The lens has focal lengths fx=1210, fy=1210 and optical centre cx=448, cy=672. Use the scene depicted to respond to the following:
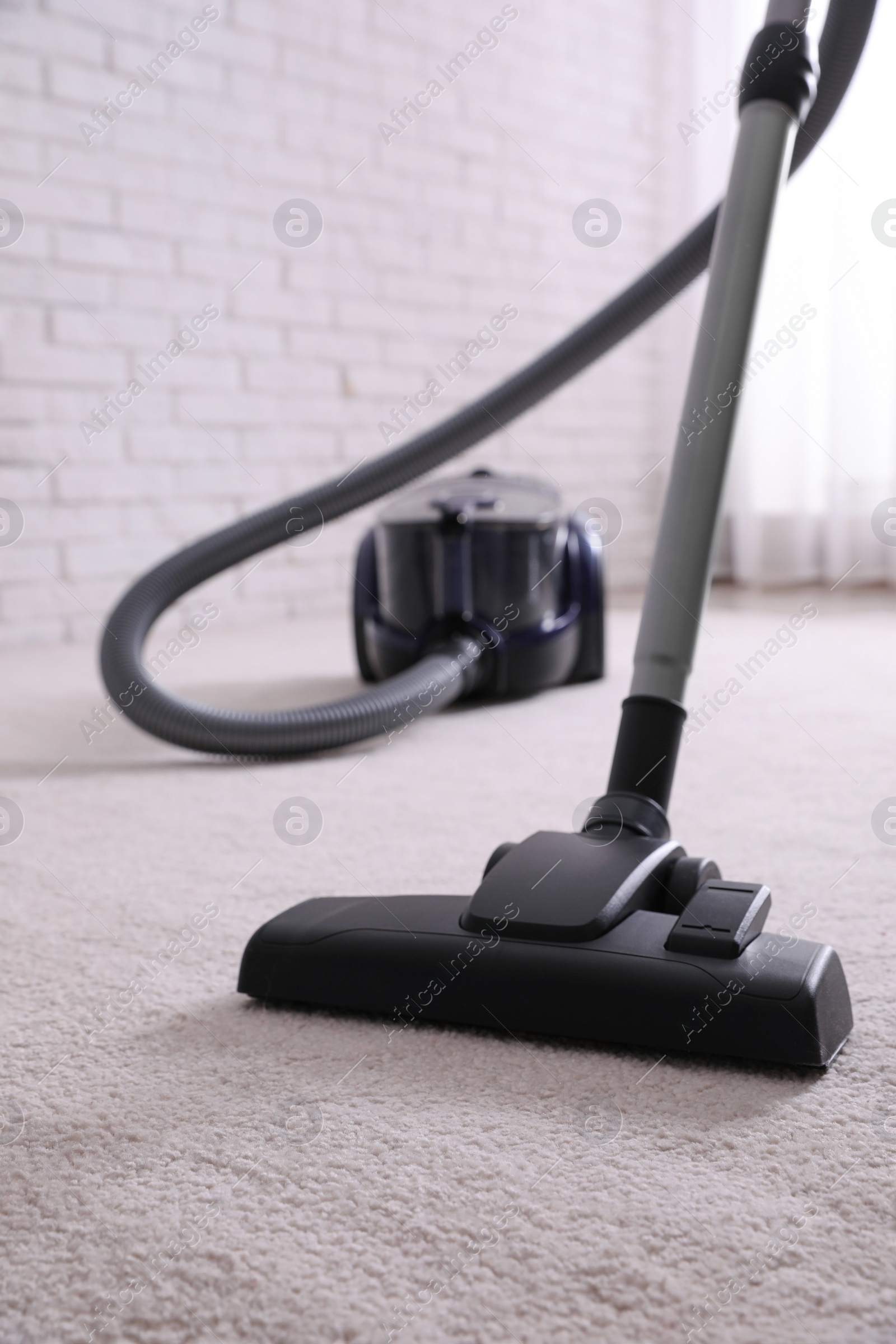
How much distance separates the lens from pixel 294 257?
2756 mm

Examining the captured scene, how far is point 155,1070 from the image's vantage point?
0.57m

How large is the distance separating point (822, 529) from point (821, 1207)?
298cm

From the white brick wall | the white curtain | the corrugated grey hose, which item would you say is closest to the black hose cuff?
the corrugated grey hose

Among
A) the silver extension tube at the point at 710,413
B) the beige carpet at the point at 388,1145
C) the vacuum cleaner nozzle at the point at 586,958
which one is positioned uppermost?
the silver extension tube at the point at 710,413

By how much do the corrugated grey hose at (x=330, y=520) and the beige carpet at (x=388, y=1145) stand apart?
0.30 meters

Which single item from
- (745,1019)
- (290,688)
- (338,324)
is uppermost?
(338,324)

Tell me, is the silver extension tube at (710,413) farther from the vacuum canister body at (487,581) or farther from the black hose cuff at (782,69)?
the vacuum canister body at (487,581)

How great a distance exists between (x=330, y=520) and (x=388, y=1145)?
3.25 feet

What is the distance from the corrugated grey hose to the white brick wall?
3.47ft

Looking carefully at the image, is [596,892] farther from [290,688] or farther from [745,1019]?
[290,688]

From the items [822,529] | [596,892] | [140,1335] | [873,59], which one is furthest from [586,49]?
[140,1335]

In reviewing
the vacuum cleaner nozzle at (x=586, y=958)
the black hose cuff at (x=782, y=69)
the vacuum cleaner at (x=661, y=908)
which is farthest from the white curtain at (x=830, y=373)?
the vacuum cleaner nozzle at (x=586, y=958)

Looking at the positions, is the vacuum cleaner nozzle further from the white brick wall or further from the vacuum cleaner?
the white brick wall

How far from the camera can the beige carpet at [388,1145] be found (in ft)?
1.28
